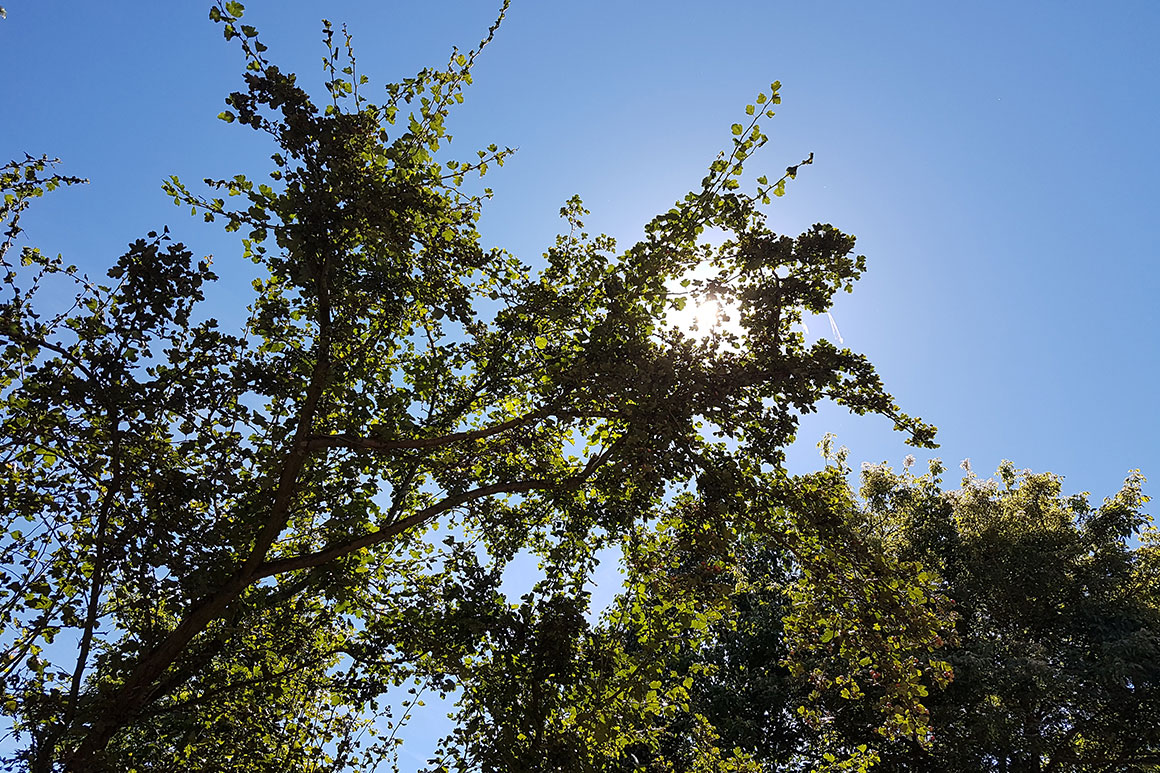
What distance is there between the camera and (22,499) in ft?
16.8

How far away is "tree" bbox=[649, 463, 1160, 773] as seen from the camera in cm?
1523

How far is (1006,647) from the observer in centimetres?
1566

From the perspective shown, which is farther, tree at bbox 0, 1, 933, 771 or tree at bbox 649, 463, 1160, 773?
tree at bbox 649, 463, 1160, 773

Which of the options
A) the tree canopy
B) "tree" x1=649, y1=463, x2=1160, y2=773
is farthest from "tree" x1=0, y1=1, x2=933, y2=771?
"tree" x1=649, y1=463, x2=1160, y2=773

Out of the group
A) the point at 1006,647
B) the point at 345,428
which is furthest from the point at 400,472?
the point at 1006,647

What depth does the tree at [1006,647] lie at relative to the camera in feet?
50.0

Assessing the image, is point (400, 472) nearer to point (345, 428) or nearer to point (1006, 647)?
point (345, 428)

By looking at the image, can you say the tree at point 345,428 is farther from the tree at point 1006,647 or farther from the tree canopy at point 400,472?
the tree at point 1006,647

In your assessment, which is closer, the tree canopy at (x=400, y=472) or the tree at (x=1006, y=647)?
the tree canopy at (x=400, y=472)

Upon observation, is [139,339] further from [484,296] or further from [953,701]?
[953,701]

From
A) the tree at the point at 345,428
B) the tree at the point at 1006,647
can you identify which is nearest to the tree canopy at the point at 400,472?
the tree at the point at 345,428

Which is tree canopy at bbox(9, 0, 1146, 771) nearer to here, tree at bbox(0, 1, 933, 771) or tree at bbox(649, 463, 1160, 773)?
tree at bbox(0, 1, 933, 771)

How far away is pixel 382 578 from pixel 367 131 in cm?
461

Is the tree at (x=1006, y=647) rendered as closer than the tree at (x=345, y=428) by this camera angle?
No
